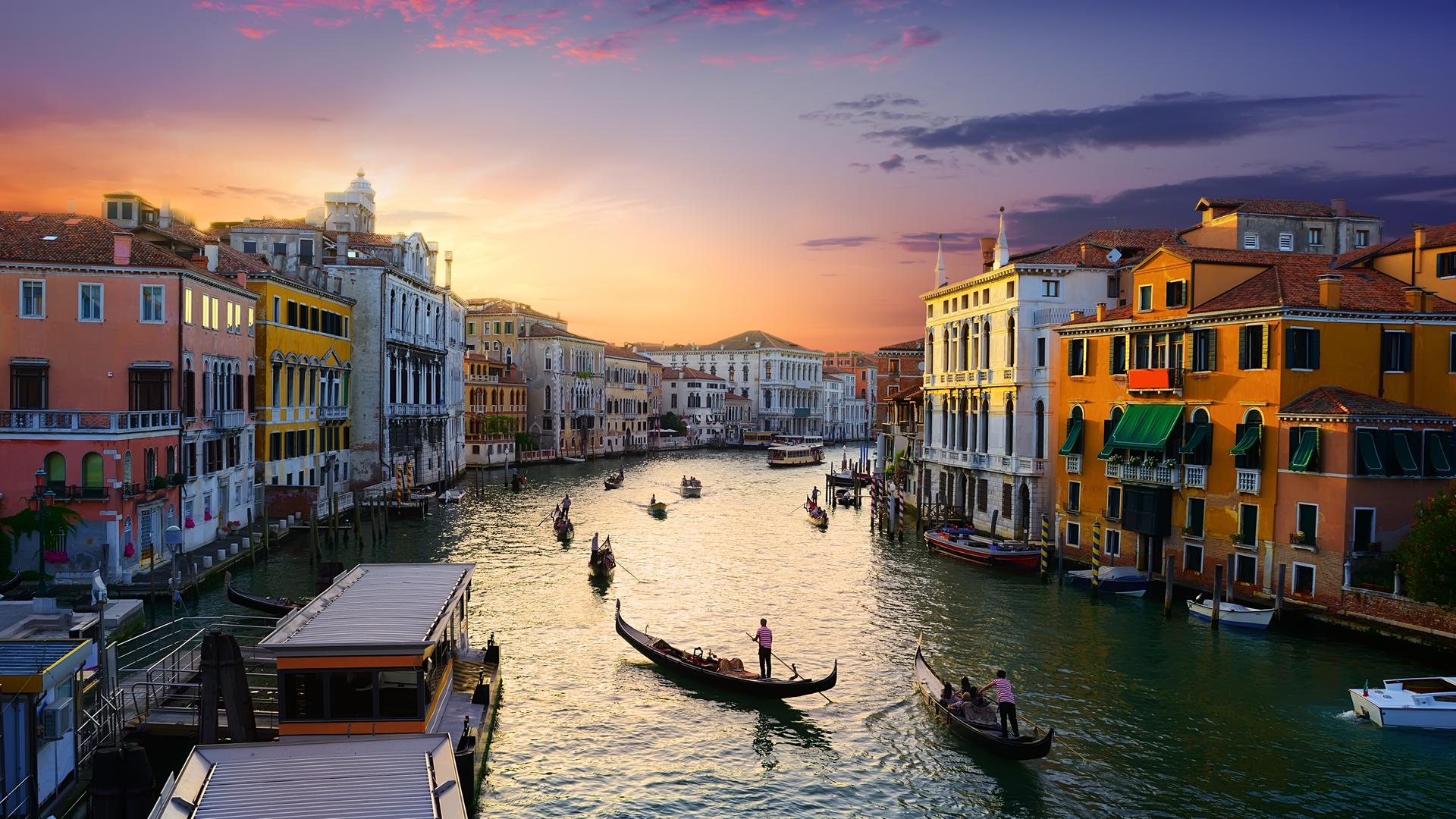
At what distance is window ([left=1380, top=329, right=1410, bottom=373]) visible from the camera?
2505 centimetres

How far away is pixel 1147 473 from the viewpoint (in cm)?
2791

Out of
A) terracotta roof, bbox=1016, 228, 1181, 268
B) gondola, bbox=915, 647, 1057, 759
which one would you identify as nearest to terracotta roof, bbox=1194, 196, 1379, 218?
terracotta roof, bbox=1016, 228, 1181, 268

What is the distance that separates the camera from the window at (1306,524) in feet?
76.7

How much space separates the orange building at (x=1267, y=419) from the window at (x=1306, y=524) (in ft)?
0.12

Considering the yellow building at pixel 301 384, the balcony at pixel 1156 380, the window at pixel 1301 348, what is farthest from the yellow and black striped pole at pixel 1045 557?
the yellow building at pixel 301 384

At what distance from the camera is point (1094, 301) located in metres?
35.8

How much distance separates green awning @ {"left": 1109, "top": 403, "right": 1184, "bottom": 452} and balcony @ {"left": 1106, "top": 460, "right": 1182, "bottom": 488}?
0.53 m

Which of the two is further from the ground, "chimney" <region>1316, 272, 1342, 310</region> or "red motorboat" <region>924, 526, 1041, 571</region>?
"chimney" <region>1316, 272, 1342, 310</region>

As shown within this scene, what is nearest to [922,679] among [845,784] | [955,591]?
[845,784]

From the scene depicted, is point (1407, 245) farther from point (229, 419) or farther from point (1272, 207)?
point (229, 419)

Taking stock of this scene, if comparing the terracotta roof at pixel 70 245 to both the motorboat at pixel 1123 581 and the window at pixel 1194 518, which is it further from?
the window at pixel 1194 518

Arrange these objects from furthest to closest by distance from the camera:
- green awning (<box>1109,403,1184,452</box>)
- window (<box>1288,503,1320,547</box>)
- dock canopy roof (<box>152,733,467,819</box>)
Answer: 1. green awning (<box>1109,403,1184,452</box>)
2. window (<box>1288,503,1320,547</box>)
3. dock canopy roof (<box>152,733,467,819</box>)

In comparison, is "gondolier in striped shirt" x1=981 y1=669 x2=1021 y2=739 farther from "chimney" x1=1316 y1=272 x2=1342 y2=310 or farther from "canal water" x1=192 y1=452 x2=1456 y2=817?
"chimney" x1=1316 y1=272 x2=1342 y2=310

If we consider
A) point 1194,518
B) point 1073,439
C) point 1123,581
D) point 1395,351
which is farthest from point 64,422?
point 1395,351
